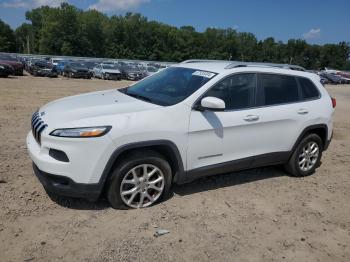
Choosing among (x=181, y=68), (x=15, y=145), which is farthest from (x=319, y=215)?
(x=15, y=145)

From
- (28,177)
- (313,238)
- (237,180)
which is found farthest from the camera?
(237,180)

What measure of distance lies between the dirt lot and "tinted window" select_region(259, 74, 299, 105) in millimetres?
1257

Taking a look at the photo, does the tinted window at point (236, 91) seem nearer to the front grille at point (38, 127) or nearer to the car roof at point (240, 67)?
the car roof at point (240, 67)

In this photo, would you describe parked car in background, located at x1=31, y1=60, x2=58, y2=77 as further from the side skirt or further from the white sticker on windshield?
the side skirt

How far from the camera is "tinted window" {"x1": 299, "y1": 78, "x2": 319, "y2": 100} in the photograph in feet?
18.8

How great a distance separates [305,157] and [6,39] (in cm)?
10637

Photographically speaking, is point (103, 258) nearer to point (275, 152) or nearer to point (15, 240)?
point (15, 240)

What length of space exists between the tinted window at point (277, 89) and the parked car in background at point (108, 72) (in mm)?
29299

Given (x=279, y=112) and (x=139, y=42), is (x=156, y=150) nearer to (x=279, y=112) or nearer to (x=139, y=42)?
(x=279, y=112)

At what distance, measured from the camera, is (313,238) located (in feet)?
13.5

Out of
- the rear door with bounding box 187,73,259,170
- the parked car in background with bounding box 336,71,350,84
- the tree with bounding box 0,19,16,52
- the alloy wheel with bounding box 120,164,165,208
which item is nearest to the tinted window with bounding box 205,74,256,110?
the rear door with bounding box 187,73,259,170

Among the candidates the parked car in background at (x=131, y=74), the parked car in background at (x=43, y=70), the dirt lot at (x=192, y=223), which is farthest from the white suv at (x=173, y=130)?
the parked car in background at (x=131, y=74)

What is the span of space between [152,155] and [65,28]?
99.9m

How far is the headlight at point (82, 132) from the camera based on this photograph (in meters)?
3.86
